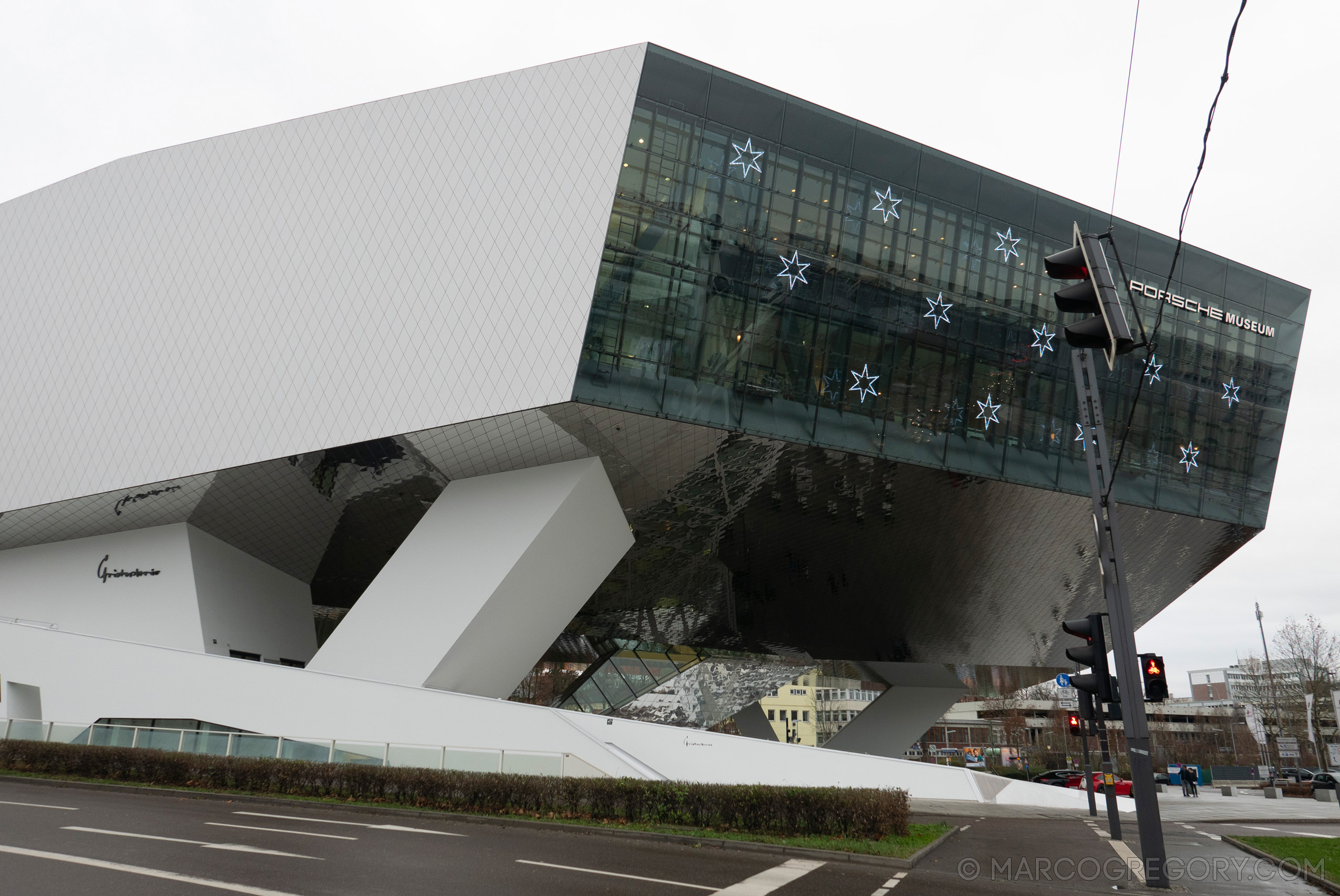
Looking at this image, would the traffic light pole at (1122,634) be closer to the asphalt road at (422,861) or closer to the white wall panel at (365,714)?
the asphalt road at (422,861)

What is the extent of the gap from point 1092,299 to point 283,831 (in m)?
11.5

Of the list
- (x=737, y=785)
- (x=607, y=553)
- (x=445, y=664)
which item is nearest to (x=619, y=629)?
(x=607, y=553)

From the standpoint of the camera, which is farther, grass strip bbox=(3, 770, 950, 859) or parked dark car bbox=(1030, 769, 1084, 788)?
parked dark car bbox=(1030, 769, 1084, 788)

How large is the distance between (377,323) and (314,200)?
441 centimetres

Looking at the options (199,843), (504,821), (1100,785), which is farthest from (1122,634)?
(1100,785)

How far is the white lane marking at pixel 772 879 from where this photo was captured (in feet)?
29.3

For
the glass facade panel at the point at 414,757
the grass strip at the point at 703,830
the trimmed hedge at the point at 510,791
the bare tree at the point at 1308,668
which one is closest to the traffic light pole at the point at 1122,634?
the grass strip at the point at 703,830

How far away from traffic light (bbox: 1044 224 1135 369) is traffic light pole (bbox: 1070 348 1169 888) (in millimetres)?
3043

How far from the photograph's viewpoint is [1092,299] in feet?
27.3

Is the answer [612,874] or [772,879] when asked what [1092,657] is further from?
[612,874]

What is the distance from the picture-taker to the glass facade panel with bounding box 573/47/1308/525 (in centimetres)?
2211

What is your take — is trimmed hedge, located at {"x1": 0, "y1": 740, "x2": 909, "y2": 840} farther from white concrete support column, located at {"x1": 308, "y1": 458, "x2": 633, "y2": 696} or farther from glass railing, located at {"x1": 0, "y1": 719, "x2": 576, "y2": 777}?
white concrete support column, located at {"x1": 308, "y1": 458, "x2": 633, "y2": 696}

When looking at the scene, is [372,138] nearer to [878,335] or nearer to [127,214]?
[127,214]

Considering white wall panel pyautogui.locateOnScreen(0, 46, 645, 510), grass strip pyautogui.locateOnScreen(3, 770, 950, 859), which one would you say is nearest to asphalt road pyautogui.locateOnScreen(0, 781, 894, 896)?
grass strip pyautogui.locateOnScreen(3, 770, 950, 859)
